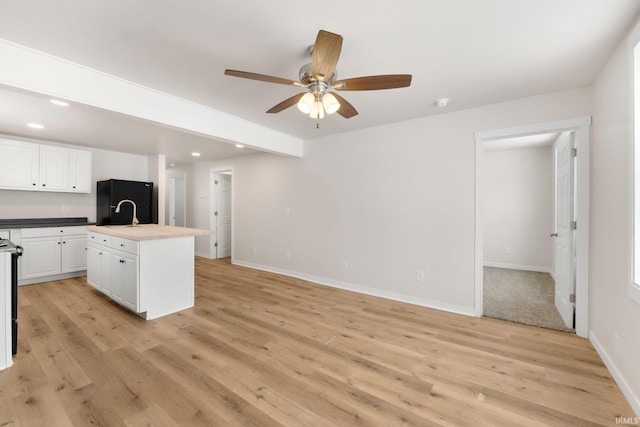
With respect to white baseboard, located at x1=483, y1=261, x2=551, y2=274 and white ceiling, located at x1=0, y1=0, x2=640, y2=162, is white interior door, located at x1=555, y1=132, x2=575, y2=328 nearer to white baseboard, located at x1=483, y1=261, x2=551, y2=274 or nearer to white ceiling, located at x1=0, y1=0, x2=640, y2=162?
white ceiling, located at x1=0, y1=0, x2=640, y2=162

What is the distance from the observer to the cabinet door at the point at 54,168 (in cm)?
437

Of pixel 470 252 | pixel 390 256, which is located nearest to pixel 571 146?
pixel 470 252

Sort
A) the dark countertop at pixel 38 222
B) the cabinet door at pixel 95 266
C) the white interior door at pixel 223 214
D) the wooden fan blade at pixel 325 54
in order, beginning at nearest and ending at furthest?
1. the wooden fan blade at pixel 325 54
2. the cabinet door at pixel 95 266
3. the dark countertop at pixel 38 222
4. the white interior door at pixel 223 214

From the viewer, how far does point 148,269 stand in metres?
2.94

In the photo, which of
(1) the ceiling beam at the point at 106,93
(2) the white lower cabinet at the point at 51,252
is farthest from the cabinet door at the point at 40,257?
(1) the ceiling beam at the point at 106,93

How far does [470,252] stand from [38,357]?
4.26 meters

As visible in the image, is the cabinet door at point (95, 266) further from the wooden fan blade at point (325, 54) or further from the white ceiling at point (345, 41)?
the wooden fan blade at point (325, 54)

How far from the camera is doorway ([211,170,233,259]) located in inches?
248

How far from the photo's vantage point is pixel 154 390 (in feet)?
5.91

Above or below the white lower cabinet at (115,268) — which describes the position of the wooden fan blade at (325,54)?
above

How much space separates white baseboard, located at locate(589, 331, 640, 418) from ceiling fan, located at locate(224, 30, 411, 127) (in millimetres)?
2443

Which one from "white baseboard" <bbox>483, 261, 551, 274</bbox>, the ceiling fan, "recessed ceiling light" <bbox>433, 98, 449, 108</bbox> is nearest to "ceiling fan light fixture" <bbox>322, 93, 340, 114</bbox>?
the ceiling fan

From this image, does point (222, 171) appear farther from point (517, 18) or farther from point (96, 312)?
point (517, 18)

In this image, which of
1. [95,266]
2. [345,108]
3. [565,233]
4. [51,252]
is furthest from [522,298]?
[51,252]
